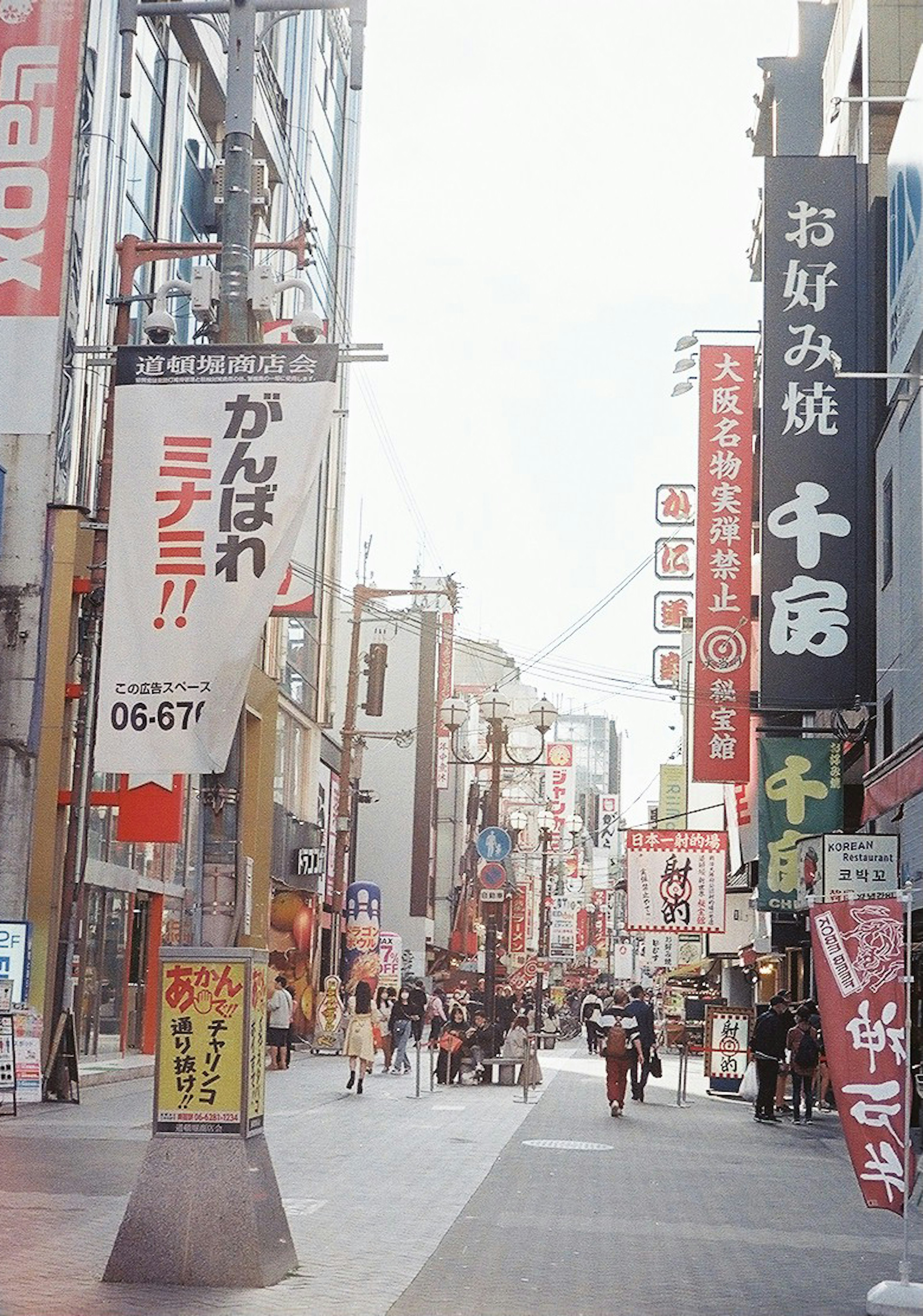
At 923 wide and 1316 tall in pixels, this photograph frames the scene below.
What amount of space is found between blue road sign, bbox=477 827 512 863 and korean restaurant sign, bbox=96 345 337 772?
23176 millimetres

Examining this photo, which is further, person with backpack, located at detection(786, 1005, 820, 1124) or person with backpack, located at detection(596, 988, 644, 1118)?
person with backpack, located at detection(786, 1005, 820, 1124)

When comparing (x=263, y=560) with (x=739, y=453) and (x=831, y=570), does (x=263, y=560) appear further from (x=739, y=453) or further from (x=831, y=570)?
(x=739, y=453)

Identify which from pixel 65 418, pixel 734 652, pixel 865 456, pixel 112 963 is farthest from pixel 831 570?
pixel 112 963

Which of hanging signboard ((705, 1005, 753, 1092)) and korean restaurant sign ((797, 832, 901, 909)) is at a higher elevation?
korean restaurant sign ((797, 832, 901, 909))

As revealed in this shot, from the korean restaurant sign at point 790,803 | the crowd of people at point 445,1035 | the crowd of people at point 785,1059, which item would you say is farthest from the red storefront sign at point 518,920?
the crowd of people at point 785,1059

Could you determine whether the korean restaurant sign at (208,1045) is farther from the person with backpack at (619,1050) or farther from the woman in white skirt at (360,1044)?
the woman in white skirt at (360,1044)

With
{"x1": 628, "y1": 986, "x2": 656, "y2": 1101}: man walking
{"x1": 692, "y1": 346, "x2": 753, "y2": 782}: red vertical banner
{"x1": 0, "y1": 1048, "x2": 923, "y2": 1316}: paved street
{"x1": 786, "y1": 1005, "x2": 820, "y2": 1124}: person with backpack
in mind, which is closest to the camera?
{"x1": 0, "y1": 1048, "x2": 923, "y2": 1316}: paved street

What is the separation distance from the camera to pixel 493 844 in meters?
34.1

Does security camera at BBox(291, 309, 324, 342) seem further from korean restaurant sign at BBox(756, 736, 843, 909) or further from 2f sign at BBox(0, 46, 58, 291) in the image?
korean restaurant sign at BBox(756, 736, 843, 909)

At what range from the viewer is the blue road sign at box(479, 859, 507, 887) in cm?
3397

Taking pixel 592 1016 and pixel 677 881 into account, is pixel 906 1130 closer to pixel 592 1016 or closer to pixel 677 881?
pixel 677 881

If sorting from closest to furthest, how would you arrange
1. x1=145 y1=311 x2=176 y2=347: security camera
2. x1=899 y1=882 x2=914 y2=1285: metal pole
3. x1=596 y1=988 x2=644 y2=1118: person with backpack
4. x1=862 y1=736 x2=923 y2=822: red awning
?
x1=899 y1=882 x2=914 y2=1285: metal pole
x1=145 y1=311 x2=176 y2=347: security camera
x1=862 y1=736 x2=923 y2=822: red awning
x1=596 y1=988 x2=644 y2=1118: person with backpack

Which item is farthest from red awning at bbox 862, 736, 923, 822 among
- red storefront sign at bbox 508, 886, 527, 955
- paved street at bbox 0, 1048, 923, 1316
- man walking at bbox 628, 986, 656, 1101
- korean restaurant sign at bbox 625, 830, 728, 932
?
red storefront sign at bbox 508, 886, 527, 955

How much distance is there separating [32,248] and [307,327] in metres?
15.0
